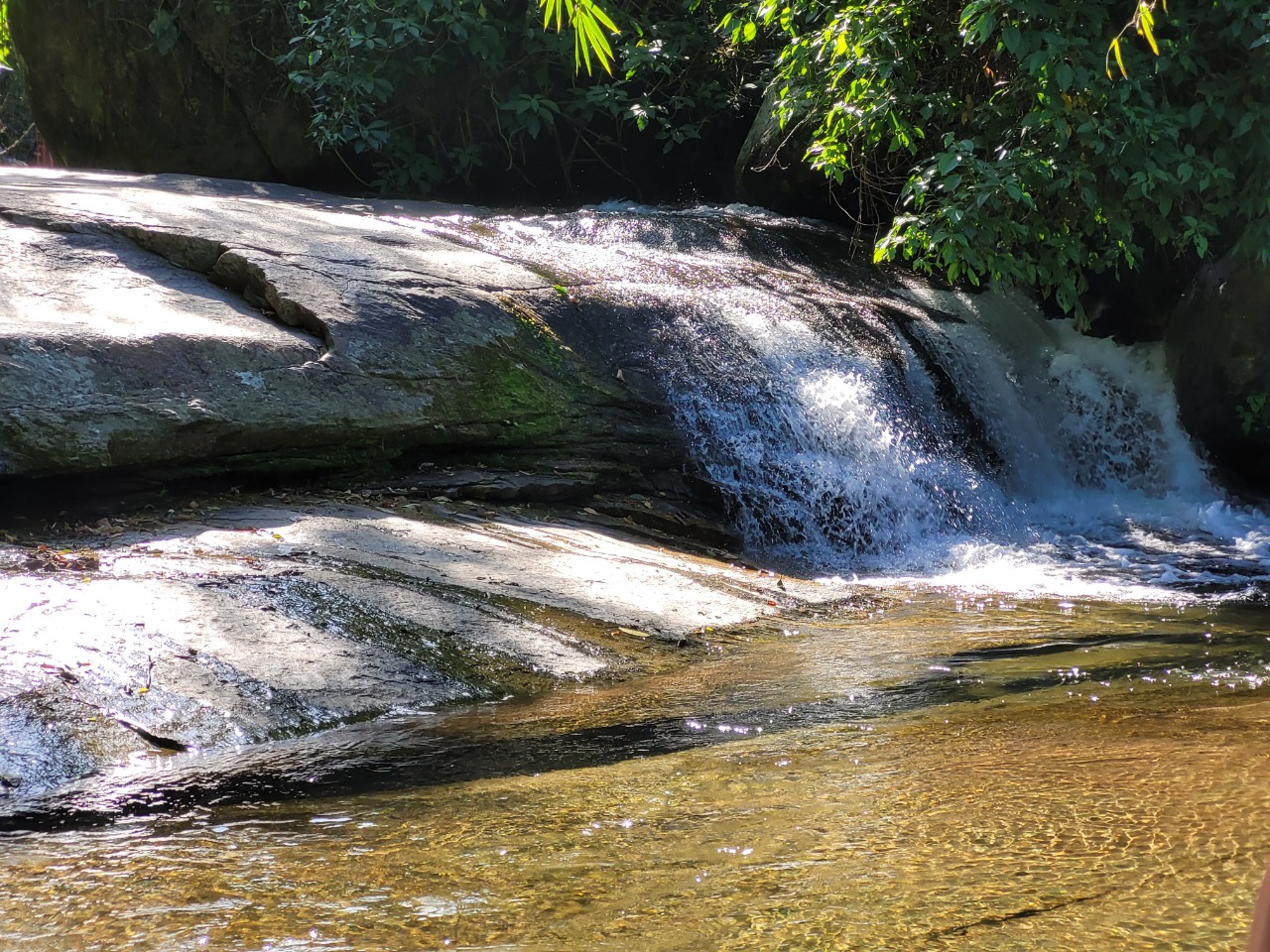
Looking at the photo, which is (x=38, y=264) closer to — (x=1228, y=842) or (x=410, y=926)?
(x=410, y=926)

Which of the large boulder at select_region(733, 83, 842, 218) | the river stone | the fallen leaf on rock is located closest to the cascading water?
the river stone

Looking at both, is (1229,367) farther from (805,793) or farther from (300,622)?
(805,793)

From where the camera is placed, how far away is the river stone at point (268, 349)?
18.7 feet

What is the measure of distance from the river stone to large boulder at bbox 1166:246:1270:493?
5.22 metres

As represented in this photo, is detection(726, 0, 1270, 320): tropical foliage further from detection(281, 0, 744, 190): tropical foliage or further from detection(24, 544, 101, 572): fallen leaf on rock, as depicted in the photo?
detection(24, 544, 101, 572): fallen leaf on rock

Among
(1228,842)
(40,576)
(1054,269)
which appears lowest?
(40,576)

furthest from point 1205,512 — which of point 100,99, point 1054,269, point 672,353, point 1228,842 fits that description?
point 100,99

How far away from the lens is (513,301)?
25.5 feet

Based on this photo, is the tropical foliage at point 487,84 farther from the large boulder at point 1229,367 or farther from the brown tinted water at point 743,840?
the brown tinted water at point 743,840

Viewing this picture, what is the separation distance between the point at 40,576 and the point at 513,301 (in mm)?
4001

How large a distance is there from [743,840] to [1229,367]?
8.87 meters

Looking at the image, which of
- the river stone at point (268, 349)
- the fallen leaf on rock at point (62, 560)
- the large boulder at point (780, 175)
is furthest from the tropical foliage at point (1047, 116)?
the fallen leaf on rock at point (62, 560)

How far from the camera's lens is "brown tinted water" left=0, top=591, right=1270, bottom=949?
6.72 feet

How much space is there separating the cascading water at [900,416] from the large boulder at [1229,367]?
0.25 m
